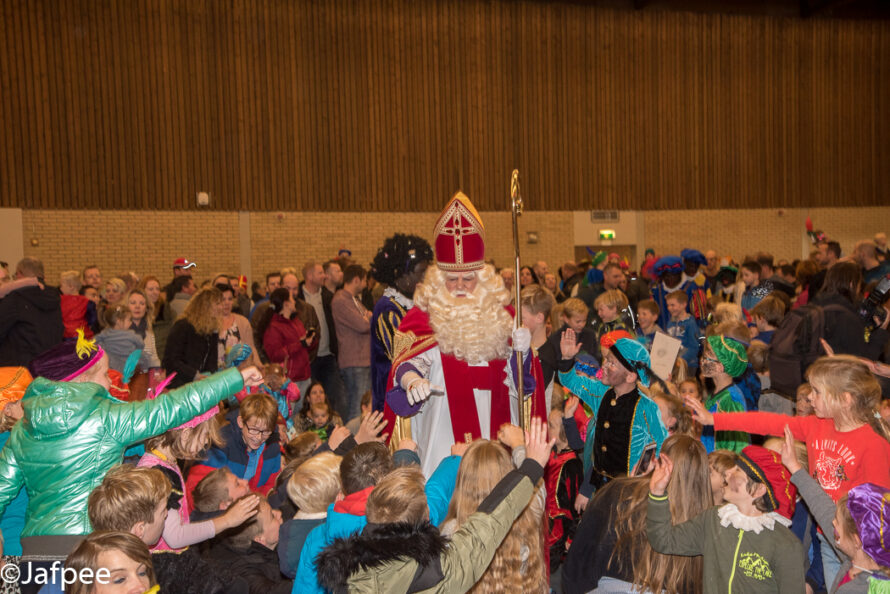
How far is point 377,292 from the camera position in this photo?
12.2 meters

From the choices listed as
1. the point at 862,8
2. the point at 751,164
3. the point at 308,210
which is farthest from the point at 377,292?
the point at 862,8

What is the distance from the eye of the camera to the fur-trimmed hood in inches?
96.7

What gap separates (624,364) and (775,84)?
63.3 ft

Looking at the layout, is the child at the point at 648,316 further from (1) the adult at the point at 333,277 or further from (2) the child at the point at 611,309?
(1) the adult at the point at 333,277

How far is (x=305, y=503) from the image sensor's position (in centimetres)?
359

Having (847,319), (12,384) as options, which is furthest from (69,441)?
(847,319)

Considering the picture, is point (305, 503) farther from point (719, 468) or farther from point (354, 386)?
point (354, 386)

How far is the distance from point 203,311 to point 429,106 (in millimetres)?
12168

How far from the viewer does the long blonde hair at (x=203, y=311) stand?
24.1ft

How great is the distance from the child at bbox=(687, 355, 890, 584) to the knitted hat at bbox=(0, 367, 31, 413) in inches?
146

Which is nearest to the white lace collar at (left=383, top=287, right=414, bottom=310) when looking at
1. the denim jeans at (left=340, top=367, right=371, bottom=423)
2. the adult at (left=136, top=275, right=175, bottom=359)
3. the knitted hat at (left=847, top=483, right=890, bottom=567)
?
the knitted hat at (left=847, top=483, right=890, bottom=567)

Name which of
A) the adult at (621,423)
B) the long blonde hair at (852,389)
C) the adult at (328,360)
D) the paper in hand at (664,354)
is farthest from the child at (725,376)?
the adult at (328,360)

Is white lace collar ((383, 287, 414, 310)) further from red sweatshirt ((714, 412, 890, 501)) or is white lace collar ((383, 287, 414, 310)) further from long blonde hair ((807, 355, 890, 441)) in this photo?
long blonde hair ((807, 355, 890, 441))

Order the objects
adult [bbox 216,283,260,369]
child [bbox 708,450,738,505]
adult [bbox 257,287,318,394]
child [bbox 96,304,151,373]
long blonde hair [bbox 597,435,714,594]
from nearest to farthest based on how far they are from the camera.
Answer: long blonde hair [bbox 597,435,714,594], child [bbox 708,450,738,505], child [bbox 96,304,151,373], adult [bbox 216,283,260,369], adult [bbox 257,287,318,394]
